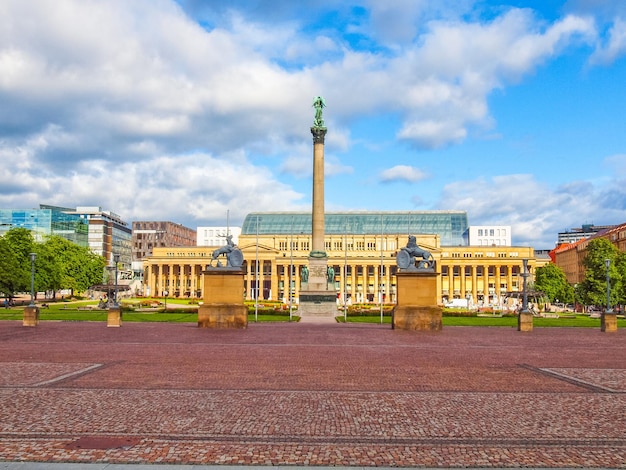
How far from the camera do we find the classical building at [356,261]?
16812 centimetres

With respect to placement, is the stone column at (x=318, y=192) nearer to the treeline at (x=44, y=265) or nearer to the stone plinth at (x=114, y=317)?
the stone plinth at (x=114, y=317)

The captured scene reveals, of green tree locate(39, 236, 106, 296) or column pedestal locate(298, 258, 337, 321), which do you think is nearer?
column pedestal locate(298, 258, 337, 321)

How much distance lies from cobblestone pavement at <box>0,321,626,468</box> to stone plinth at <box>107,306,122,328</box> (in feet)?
48.4

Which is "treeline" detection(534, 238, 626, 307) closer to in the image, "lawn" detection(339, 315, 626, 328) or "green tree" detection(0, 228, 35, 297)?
"lawn" detection(339, 315, 626, 328)

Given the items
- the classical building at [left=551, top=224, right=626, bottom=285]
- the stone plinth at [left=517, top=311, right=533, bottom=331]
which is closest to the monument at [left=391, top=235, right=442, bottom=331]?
the stone plinth at [left=517, top=311, right=533, bottom=331]

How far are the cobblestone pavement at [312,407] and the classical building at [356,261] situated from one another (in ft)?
458

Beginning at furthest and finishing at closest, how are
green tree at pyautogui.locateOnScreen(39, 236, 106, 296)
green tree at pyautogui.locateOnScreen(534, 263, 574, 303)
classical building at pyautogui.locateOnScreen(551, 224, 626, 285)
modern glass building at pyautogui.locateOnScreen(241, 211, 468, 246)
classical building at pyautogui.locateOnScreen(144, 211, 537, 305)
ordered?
modern glass building at pyautogui.locateOnScreen(241, 211, 468, 246) < classical building at pyautogui.locateOnScreen(144, 211, 537, 305) < classical building at pyautogui.locateOnScreen(551, 224, 626, 285) < green tree at pyautogui.locateOnScreen(534, 263, 574, 303) < green tree at pyautogui.locateOnScreen(39, 236, 106, 296)

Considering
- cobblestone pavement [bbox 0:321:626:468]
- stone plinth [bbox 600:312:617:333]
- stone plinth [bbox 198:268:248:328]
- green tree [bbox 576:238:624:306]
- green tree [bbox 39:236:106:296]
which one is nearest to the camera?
cobblestone pavement [bbox 0:321:626:468]

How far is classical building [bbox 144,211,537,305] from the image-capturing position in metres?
168

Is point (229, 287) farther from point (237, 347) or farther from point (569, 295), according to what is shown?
point (569, 295)

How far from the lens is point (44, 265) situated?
9638 centimetres

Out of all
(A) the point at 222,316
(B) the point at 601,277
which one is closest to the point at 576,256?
(B) the point at 601,277

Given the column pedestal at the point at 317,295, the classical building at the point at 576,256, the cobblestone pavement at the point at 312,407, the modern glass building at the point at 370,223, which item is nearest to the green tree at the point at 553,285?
the classical building at the point at 576,256

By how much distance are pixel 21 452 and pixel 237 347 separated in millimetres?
18155
